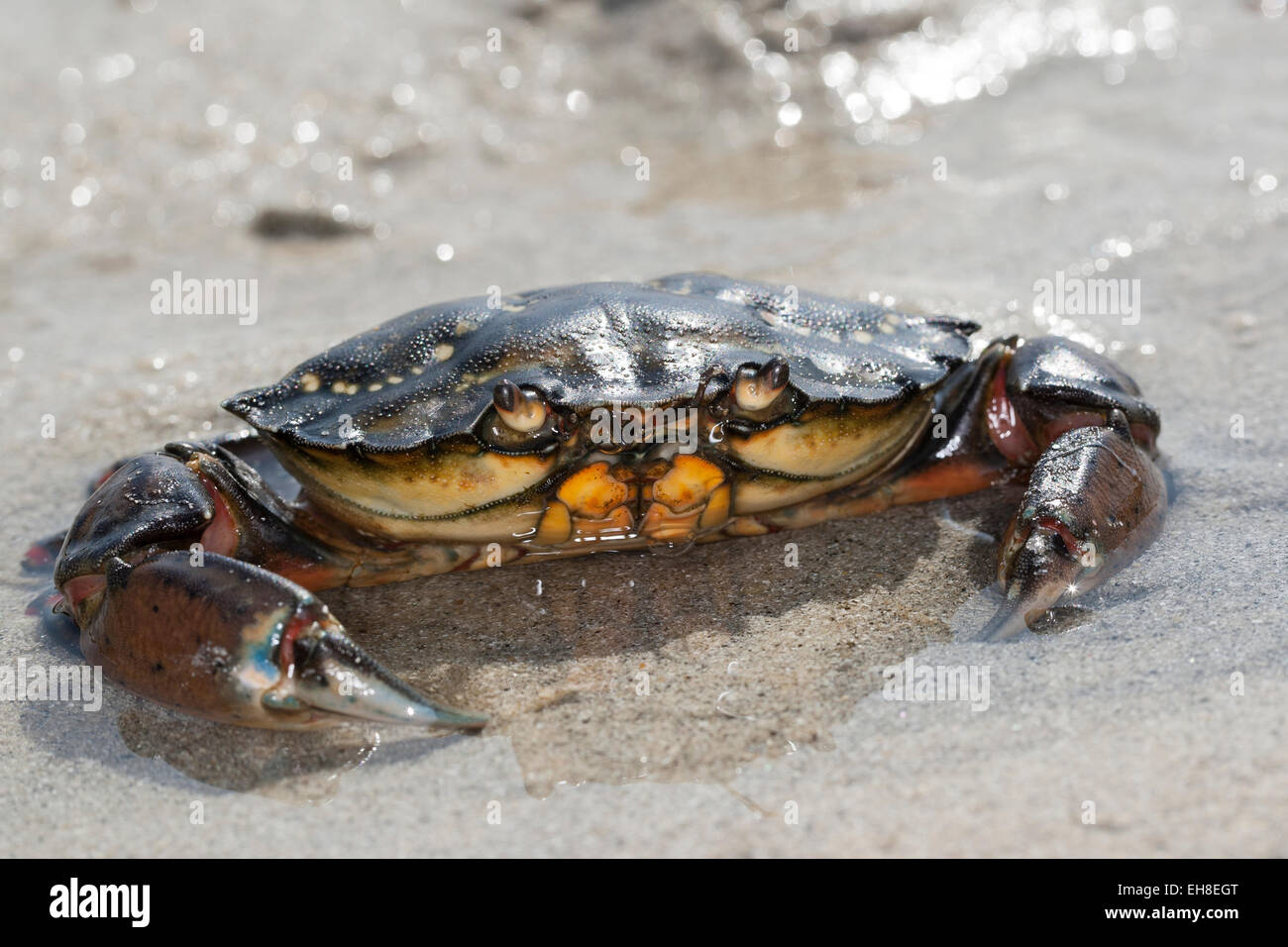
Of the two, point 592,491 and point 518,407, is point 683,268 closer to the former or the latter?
point 592,491

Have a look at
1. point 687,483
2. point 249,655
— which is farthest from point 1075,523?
point 249,655

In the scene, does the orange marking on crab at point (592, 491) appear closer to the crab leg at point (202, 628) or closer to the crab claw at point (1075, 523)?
the crab leg at point (202, 628)

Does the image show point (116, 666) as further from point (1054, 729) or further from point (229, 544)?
point (1054, 729)

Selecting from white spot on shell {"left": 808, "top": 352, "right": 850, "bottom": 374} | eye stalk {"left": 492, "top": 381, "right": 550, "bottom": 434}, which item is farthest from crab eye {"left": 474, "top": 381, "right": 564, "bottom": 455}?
white spot on shell {"left": 808, "top": 352, "right": 850, "bottom": 374}

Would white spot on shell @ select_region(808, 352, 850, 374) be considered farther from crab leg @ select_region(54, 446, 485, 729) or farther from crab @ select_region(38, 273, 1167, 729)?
crab leg @ select_region(54, 446, 485, 729)

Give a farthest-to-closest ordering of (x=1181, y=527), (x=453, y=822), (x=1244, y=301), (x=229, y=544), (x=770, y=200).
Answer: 1. (x=770, y=200)
2. (x=1244, y=301)
3. (x=1181, y=527)
4. (x=229, y=544)
5. (x=453, y=822)
